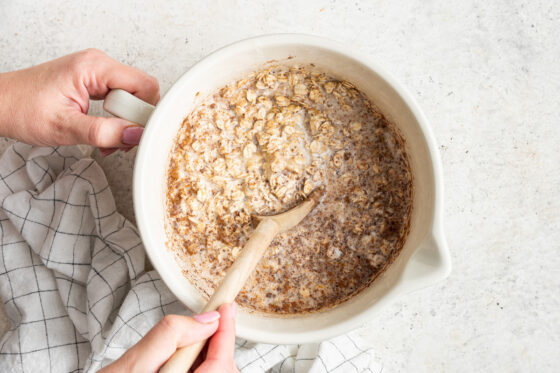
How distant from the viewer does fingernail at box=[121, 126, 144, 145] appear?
2.18ft

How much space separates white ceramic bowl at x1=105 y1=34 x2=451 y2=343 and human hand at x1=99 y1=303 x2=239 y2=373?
0.20ft

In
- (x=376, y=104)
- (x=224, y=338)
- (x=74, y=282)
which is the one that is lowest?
(x=74, y=282)

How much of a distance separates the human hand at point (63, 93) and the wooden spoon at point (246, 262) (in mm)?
240

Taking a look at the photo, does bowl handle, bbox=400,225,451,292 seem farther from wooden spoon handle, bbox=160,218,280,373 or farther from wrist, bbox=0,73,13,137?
wrist, bbox=0,73,13,137

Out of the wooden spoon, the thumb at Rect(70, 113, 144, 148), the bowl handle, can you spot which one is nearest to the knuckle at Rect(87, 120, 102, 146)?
the thumb at Rect(70, 113, 144, 148)

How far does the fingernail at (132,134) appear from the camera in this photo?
2.18 ft

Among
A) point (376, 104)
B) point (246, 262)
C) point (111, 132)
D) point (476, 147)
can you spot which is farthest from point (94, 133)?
point (476, 147)

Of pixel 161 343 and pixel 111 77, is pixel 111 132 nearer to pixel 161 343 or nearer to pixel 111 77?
pixel 111 77

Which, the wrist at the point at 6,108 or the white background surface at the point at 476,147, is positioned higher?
the wrist at the point at 6,108

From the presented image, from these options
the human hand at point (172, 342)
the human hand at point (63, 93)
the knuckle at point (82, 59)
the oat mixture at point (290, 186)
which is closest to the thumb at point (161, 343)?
the human hand at point (172, 342)

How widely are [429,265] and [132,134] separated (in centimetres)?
44

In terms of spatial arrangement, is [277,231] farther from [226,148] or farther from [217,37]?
[217,37]

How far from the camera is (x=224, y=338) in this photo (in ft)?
1.93

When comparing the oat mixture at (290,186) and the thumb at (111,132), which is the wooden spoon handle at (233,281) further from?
the thumb at (111,132)
